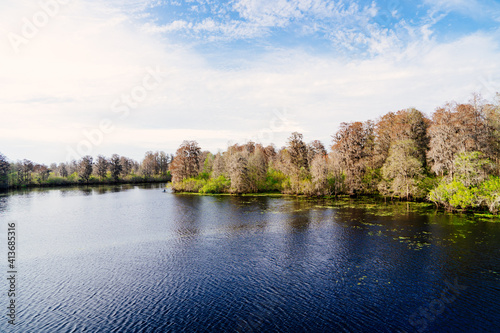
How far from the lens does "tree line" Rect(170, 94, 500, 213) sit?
5516 cm

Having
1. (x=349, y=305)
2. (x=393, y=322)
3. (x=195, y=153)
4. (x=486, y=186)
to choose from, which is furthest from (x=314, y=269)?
(x=195, y=153)

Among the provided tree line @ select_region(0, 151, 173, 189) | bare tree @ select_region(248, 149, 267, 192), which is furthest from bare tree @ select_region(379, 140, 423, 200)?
tree line @ select_region(0, 151, 173, 189)

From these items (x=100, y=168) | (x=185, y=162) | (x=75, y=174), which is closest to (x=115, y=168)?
(x=100, y=168)

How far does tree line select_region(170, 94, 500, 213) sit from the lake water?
9587 mm

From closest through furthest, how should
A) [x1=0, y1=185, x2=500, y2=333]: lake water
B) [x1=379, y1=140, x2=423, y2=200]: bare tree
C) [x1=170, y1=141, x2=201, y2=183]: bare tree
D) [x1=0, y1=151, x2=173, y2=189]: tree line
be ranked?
[x1=0, y1=185, x2=500, y2=333]: lake water < [x1=379, y1=140, x2=423, y2=200]: bare tree < [x1=170, y1=141, x2=201, y2=183]: bare tree < [x1=0, y1=151, x2=173, y2=189]: tree line

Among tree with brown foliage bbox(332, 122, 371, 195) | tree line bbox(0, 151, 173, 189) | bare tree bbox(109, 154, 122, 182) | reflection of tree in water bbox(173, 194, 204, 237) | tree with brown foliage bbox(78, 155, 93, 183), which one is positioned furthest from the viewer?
bare tree bbox(109, 154, 122, 182)

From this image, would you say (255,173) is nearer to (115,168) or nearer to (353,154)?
(353,154)

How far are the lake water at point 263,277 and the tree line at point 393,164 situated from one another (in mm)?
9587

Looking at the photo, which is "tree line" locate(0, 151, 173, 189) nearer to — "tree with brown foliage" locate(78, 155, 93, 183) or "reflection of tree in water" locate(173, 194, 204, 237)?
"tree with brown foliage" locate(78, 155, 93, 183)

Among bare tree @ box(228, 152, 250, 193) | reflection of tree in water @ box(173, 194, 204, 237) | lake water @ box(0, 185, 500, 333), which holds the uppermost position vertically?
bare tree @ box(228, 152, 250, 193)

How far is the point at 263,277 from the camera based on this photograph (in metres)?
28.0

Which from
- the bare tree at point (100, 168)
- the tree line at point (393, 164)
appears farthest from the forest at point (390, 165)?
the bare tree at point (100, 168)

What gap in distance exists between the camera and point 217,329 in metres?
19.4

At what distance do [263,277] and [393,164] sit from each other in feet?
185
